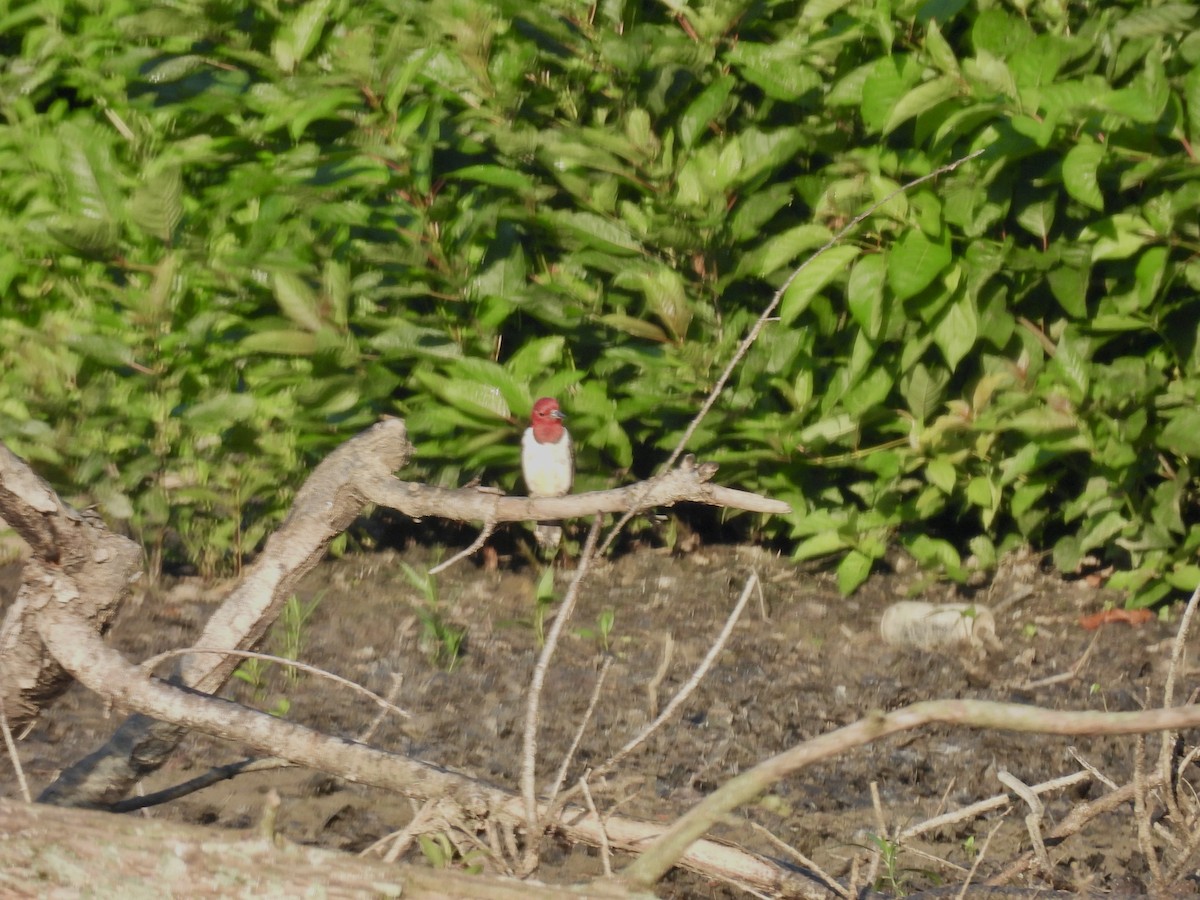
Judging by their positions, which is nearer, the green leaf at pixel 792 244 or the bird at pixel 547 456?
the green leaf at pixel 792 244

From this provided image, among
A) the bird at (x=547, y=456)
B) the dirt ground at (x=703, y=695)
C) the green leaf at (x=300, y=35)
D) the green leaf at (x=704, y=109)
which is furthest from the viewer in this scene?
the bird at (x=547, y=456)

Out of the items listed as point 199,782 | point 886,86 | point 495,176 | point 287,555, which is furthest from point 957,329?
point 199,782

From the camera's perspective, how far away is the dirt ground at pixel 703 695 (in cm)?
324

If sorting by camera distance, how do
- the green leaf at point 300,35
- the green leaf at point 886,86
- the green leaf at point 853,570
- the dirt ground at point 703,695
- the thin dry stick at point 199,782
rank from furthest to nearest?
the green leaf at point 853,570
the green leaf at point 300,35
the green leaf at point 886,86
the dirt ground at point 703,695
the thin dry stick at point 199,782

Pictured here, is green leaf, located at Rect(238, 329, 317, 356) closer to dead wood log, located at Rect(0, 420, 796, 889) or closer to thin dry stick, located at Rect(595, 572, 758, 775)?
dead wood log, located at Rect(0, 420, 796, 889)

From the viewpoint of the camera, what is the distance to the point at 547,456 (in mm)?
4227

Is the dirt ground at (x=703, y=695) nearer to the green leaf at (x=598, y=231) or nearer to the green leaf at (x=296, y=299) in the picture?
the green leaf at (x=296, y=299)

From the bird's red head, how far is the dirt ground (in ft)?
2.17

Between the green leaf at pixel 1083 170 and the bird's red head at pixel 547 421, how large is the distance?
151 cm

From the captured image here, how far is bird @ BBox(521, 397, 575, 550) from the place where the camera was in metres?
4.11

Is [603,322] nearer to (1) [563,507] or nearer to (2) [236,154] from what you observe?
(2) [236,154]

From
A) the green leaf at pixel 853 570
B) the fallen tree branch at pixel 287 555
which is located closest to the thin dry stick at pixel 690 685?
the fallen tree branch at pixel 287 555

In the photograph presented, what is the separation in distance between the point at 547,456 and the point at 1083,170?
1.73 metres

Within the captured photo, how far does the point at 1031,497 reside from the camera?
411 cm
